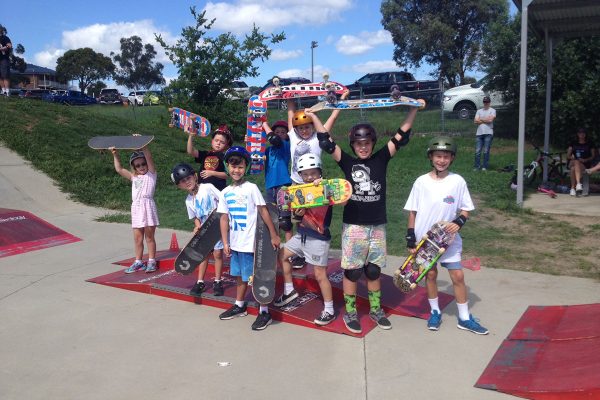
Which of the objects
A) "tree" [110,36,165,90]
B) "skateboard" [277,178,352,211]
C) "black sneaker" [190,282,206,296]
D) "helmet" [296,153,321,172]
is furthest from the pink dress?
"tree" [110,36,165,90]

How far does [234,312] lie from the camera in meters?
5.19

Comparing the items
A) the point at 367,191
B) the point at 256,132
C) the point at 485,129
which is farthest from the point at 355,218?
the point at 485,129

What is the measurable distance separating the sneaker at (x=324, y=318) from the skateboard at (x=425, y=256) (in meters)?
0.69

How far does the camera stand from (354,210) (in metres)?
4.71

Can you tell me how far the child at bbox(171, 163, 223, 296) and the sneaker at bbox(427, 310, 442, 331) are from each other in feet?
7.03

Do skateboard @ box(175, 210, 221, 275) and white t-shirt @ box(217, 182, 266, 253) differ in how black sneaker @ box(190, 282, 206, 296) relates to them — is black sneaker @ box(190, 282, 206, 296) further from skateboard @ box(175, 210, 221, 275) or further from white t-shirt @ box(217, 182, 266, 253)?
white t-shirt @ box(217, 182, 266, 253)

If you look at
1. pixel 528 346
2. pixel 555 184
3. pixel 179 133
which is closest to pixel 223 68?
pixel 179 133

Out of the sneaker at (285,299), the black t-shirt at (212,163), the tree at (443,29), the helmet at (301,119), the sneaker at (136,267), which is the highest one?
A: the tree at (443,29)

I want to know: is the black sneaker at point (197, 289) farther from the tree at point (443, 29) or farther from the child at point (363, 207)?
the tree at point (443, 29)

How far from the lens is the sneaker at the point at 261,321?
4.86m

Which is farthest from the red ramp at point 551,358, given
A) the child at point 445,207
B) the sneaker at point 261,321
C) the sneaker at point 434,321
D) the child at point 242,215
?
the child at point 242,215

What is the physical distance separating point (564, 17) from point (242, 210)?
9726mm

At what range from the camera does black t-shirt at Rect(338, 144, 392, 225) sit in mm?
4680

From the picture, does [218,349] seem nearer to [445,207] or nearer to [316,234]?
[316,234]
